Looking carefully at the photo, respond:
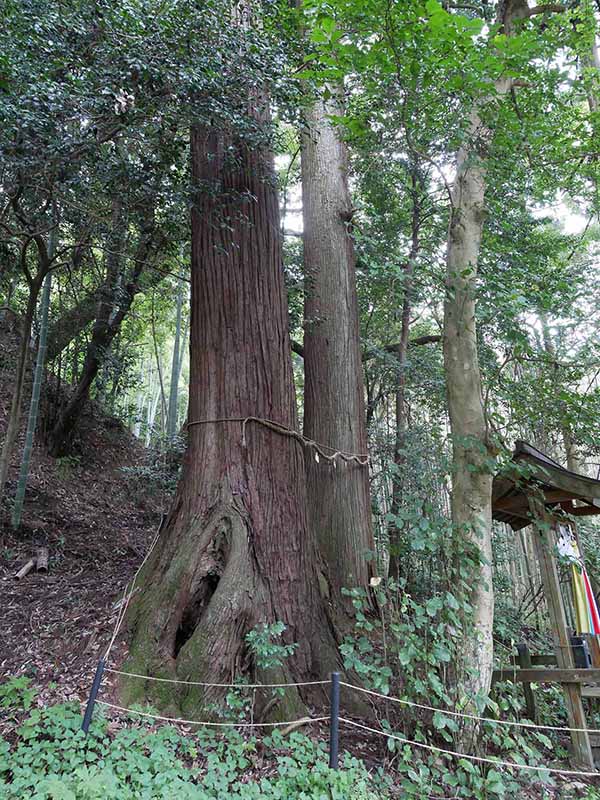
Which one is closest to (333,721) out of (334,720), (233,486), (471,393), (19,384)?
(334,720)

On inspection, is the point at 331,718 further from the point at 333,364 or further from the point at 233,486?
the point at 333,364

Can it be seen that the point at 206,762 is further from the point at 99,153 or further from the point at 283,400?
the point at 99,153

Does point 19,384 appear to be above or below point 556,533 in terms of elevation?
above

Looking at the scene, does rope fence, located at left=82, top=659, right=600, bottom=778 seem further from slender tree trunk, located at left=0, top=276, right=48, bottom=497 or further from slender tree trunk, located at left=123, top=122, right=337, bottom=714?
slender tree trunk, located at left=0, top=276, right=48, bottom=497

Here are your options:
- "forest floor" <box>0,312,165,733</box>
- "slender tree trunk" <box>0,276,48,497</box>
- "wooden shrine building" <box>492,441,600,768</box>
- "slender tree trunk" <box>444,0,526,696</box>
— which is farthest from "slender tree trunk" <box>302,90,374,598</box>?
"slender tree trunk" <box>0,276,48,497</box>

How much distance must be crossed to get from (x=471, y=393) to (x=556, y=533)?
4.83 ft

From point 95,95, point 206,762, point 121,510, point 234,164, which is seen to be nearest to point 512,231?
point 234,164

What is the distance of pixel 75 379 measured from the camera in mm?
7941

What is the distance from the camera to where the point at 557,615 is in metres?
3.86

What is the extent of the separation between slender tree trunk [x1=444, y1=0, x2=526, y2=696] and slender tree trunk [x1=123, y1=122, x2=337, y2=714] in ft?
3.32

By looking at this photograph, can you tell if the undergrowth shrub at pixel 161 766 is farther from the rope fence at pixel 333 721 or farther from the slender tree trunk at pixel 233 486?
the slender tree trunk at pixel 233 486

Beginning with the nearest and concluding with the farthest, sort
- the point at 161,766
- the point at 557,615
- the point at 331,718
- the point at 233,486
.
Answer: the point at 161,766 → the point at 331,718 → the point at 233,486 → the point at 557,615

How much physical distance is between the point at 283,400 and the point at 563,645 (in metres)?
2.86

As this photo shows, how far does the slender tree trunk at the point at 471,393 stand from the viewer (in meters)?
3.03
